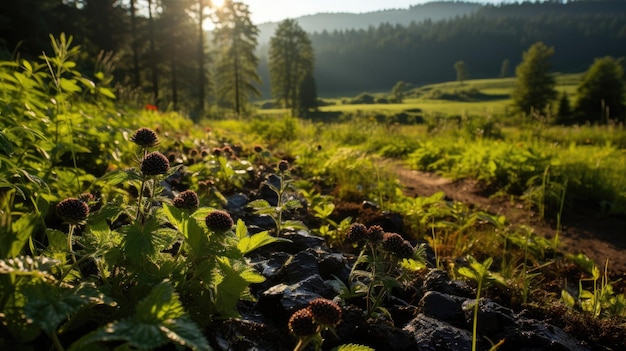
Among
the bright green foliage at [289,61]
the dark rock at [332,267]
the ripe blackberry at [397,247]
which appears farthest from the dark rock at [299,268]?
the bright green foliage at [289,61]

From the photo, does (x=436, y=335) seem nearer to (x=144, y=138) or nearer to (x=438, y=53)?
(x=144, y=138)

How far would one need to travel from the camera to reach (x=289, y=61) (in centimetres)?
5169

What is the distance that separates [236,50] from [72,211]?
34966mm

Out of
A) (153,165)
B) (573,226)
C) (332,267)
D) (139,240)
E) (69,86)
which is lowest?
(573,226)

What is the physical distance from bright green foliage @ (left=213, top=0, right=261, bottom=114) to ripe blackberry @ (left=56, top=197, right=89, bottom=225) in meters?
29.9

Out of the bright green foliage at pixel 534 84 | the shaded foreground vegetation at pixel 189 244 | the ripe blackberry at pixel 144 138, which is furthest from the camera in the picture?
the bright green foliage at pixel 534 84

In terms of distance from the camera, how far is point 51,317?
833mm

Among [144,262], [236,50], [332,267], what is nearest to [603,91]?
[236,50]

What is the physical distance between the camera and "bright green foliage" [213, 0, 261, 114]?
103 ft

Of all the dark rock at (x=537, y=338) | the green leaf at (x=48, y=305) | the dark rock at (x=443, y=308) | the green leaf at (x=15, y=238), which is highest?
the green leaf at (x=15, y=238)

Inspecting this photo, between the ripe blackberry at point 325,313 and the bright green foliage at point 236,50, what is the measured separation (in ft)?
99.3

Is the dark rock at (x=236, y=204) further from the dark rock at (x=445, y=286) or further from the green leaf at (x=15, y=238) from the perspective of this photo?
the green leaf at (x=15, y=238)

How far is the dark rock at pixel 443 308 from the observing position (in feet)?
6.26

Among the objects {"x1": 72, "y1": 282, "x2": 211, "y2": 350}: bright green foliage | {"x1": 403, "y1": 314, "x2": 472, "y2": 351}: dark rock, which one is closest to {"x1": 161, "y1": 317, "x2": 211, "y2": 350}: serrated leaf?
{"x1": 72, "y1": 282, "x2": 211, "y2": 350}: bright green foliage
